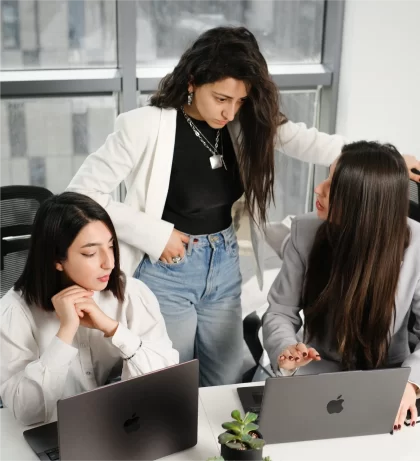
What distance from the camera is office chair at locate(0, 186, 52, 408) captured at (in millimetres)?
2246

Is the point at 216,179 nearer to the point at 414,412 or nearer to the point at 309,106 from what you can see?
the point at 414,412

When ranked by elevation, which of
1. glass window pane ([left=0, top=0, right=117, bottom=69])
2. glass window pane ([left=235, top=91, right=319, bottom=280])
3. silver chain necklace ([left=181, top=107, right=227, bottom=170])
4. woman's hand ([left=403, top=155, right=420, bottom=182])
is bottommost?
glass window pane ([left=235, top=91, right=319, bottom=280])

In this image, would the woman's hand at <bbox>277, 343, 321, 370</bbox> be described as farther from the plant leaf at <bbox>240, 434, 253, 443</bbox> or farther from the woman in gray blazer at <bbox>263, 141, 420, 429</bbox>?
the plant leaf at <bbox>240, 434, 253, 443</bbox>

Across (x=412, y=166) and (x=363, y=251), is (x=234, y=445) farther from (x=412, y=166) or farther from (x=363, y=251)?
(x=412, y=166)

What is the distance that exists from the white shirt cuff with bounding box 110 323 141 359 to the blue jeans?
16.8 inches

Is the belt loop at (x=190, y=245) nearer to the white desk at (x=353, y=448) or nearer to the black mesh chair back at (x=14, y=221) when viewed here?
the black mesh chair back at (x=14, y=221)

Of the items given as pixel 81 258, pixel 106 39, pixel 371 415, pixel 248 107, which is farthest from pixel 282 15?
pixel 371 415

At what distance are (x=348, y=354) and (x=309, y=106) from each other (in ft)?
6.47

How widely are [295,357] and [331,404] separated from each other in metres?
0.22

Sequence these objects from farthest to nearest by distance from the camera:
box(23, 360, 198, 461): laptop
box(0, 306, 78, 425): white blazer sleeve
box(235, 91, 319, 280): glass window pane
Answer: box(235, 91, 319, 280): glass window pane
box(0, 306, 78, 425): white blazer sleeve
box(23, 360, 198, 461): laptop

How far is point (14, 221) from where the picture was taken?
7.45ft

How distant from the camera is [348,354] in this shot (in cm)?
197

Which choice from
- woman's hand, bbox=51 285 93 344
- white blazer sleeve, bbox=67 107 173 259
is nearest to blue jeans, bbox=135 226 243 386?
white blazer sleeve, bbox=67 107 173 259

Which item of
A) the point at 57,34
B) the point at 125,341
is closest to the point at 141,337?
the point at 125,341
